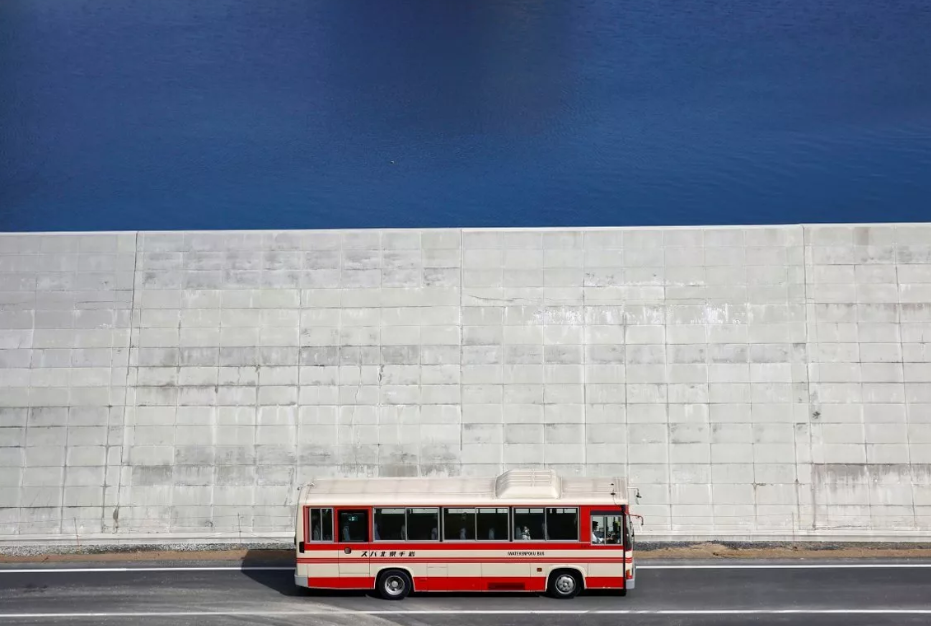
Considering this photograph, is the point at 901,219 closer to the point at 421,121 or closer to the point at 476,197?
the point at 476,197

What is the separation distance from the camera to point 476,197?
1726 inches

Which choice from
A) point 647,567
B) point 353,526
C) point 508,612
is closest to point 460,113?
point 647,567

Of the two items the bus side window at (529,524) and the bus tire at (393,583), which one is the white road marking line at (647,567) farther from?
the bus side window at (529,524)

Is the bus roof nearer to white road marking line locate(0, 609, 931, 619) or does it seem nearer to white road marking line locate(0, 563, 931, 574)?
white road marking line locate(0, 609, 931, 619)

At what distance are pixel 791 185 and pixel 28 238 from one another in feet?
113

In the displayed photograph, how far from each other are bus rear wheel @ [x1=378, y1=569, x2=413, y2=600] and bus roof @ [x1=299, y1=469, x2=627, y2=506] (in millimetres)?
1855

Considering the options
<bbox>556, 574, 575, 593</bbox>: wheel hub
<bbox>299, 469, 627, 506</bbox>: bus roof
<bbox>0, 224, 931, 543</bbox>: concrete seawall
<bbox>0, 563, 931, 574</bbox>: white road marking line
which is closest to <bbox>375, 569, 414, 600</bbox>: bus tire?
<bbox>299, 469, 627, 506</bbox>: bus roof

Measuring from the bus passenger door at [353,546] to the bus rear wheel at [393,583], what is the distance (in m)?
0.35

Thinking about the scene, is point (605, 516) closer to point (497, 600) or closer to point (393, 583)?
point (497, 600)

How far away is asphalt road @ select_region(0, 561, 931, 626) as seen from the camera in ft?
67.3

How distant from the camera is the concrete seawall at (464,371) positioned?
26844mm

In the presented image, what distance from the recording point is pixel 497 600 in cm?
2173

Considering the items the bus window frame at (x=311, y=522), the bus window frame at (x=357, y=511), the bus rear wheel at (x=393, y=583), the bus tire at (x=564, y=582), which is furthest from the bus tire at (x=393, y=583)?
the bus tire at (x=564, y=582)

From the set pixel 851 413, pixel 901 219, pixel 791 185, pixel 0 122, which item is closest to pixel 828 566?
pixel 851 413
